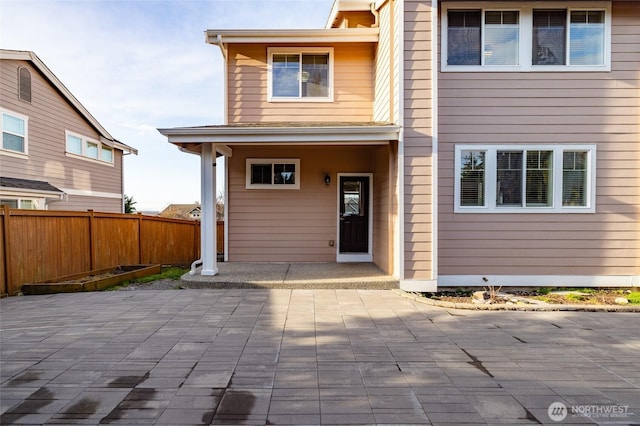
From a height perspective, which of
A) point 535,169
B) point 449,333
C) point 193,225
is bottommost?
point 449,333

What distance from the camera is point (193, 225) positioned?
12.1 meters

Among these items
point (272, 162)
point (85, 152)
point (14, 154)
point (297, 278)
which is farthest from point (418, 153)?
point (85, 152)

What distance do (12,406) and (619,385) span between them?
4835 millimetres

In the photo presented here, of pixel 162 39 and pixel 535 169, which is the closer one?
pixel 535 169

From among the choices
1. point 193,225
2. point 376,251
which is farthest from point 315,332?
point 193,225

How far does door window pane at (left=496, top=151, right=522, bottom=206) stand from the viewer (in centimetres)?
634

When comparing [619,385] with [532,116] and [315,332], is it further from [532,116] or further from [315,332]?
[532,116]

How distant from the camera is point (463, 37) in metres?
6.28

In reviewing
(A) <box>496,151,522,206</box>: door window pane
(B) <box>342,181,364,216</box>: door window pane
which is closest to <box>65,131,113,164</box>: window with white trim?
(B) <box>342,181,364,216</box>: door window pane

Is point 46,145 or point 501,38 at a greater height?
point 501,38

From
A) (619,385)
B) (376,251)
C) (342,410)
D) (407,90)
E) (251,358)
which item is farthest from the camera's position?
(376,251)

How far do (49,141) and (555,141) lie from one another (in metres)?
14.8

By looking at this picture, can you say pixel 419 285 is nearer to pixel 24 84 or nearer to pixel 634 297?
pixel 634 297

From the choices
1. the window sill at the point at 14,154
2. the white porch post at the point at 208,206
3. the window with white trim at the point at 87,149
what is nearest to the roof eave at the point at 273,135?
the white porch post at the point at 208,206
